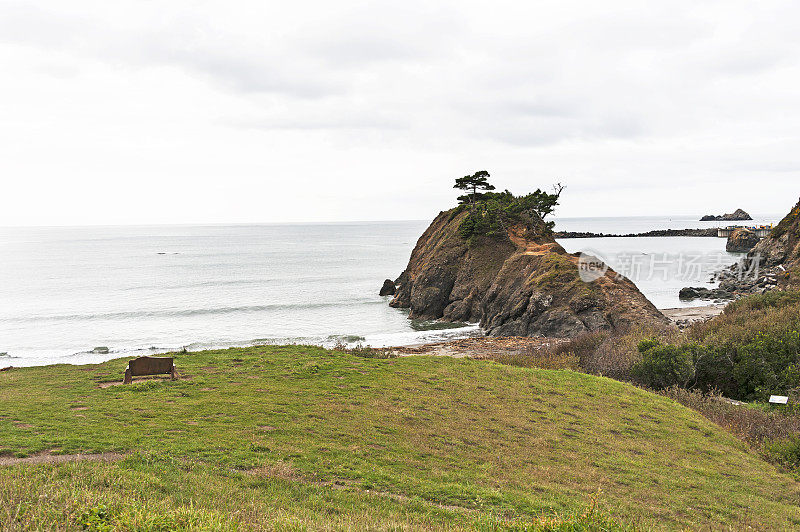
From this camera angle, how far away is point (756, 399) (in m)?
19.6

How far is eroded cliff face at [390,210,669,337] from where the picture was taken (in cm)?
3622

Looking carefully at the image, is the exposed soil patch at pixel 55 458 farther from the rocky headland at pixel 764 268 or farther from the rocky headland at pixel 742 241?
the rocky headland at pixel 742 241

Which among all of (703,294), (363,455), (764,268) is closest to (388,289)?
(703,294)

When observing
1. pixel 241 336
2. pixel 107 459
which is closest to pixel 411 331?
pixel 241 336

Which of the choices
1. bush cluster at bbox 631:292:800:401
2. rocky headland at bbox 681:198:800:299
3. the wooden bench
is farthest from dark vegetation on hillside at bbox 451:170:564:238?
the wooden bench

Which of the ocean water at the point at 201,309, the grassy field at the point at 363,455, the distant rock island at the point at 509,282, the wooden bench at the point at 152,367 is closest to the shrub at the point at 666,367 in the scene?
the grassy field at the point at 363,455

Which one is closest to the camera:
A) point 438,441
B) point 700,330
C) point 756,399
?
point 438,441

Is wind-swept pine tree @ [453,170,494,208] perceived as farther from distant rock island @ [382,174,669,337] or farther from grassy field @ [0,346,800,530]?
grassy field @ [0,346,800,530]

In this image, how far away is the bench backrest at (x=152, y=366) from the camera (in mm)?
16406

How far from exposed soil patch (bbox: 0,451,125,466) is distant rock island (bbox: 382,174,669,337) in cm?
3195

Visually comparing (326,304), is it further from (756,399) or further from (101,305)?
(756,399)

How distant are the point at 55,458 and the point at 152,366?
26.4ft

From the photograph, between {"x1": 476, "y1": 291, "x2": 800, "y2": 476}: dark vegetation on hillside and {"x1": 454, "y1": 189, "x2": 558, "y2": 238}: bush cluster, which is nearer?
{"x1": 476, "y1": 291, "x2": 800, "y2": 476}: dark vegetation on hillside

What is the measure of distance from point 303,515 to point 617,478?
7646 mm
